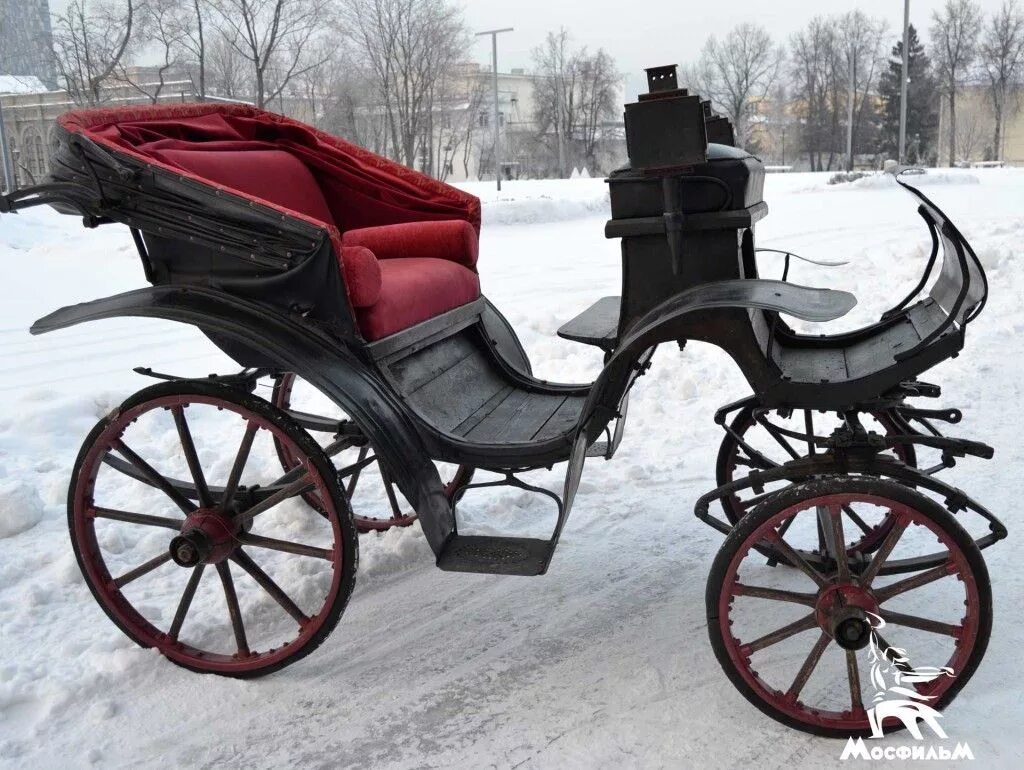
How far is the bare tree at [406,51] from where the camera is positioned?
1683 cm

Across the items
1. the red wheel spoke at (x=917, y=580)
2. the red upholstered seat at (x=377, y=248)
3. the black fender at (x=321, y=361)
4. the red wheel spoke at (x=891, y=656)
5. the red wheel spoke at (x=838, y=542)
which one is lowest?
the red wheel spoke at (x=891, y=656)

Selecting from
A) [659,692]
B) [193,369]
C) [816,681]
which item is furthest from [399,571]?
[193,369]

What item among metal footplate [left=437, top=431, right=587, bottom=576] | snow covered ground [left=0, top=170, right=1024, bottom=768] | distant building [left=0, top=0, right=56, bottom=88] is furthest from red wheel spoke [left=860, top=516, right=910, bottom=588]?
distant building [left=0, top=0, right=56, bottom=88]

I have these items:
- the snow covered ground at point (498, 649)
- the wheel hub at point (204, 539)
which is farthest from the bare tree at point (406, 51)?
the wheel hub at point (204, 539)

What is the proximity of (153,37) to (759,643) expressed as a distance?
A: 1528cm

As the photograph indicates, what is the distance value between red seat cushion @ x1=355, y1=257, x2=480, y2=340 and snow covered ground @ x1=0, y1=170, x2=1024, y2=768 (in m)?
0.95

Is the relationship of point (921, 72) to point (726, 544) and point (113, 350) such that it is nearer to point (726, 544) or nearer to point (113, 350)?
point (113, 350)

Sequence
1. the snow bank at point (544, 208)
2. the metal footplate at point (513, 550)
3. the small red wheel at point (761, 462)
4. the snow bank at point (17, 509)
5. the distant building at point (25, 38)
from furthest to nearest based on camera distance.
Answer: the snow bank at point (544, 208) < the distant building at point (25, 38) < the snow bank at point (17, 509) < the small red wheel at point (761, 462) < the metal footplate at point (513, 550)

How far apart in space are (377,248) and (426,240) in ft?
0.67

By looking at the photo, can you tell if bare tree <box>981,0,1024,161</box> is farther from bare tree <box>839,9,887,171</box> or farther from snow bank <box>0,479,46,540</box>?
snow bank <box>0,479,46,540</box>

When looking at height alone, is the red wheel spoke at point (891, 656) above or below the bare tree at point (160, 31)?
below

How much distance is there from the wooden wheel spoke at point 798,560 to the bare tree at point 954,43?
102ft

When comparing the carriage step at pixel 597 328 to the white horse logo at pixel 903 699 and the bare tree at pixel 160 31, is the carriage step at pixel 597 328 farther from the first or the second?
the bare tree at pixel 160 31

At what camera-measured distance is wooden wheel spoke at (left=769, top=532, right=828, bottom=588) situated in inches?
88.4
